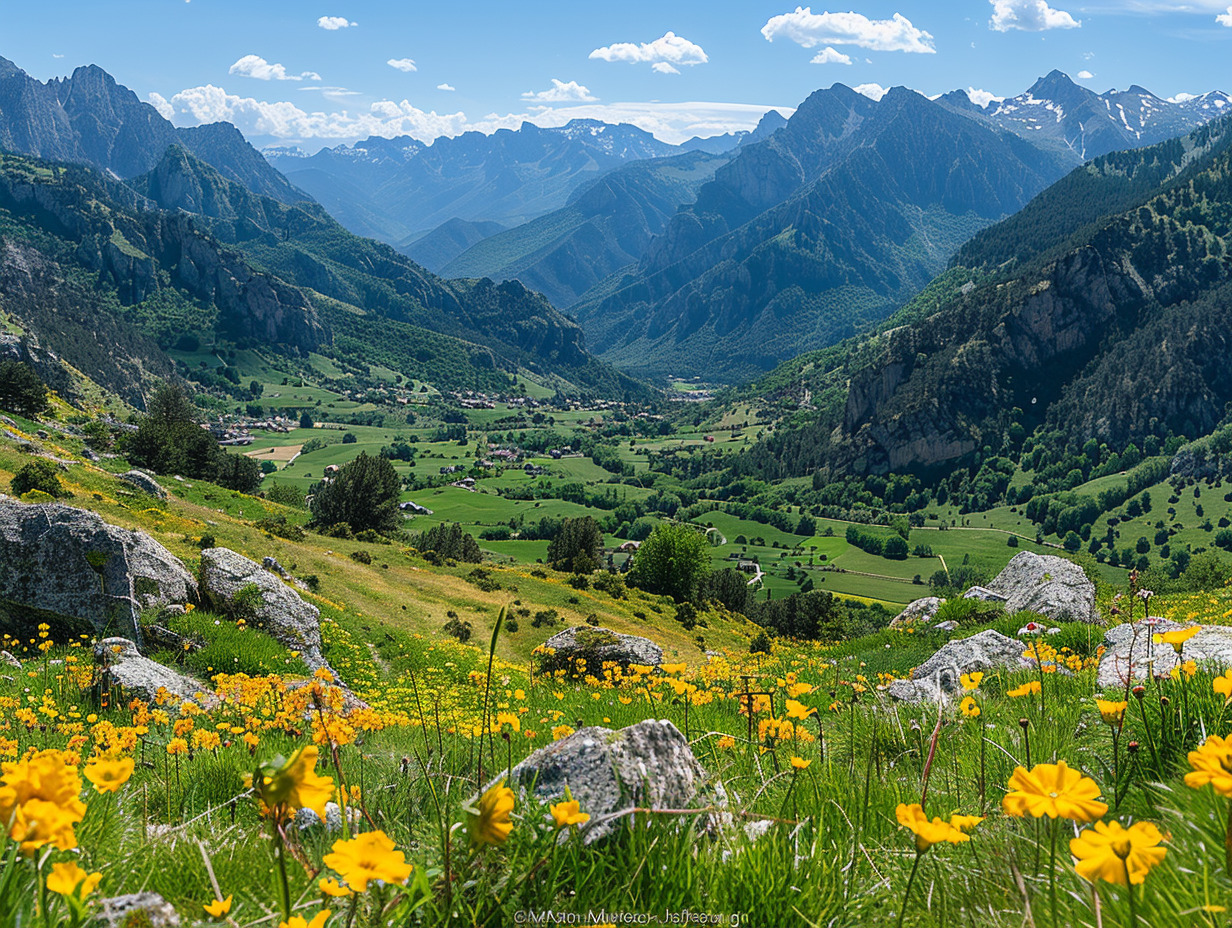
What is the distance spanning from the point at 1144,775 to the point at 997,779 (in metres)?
1.01

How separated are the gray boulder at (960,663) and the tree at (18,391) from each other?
7705cm

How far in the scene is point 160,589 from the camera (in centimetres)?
1783

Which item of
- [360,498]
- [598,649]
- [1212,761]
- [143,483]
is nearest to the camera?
[1212,761]

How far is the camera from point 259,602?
19.4 meters

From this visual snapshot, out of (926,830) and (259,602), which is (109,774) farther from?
(259,602)

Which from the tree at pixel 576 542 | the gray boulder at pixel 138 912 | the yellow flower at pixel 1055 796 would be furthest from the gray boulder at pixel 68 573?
the tree at pixel 576 542

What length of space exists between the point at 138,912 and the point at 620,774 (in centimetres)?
217

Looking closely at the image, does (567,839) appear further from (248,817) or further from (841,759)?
(841,759)

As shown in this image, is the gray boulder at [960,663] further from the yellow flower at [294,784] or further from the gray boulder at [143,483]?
the gray boulder at [143,483]

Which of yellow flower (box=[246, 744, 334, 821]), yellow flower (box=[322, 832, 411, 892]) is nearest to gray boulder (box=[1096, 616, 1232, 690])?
yellow flower (box=[322, 832, 411, 892])

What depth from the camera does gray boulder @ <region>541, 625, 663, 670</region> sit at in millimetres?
20516

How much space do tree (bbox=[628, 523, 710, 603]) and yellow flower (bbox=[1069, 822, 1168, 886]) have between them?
6853cm

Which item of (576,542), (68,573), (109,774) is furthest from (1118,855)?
(576,542)

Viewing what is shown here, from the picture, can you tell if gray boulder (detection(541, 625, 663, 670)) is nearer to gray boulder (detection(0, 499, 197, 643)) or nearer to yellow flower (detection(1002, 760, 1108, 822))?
gray boulder (detection(0, 499, 197, 643))
